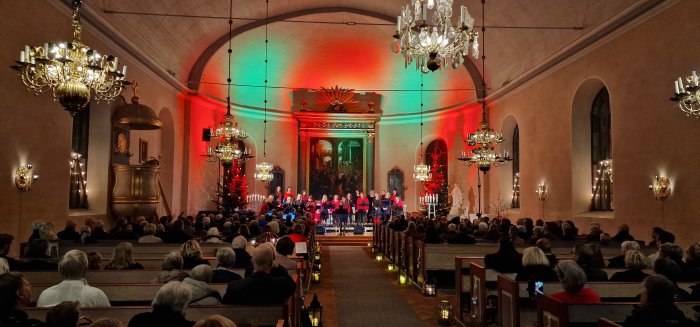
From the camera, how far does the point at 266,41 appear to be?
20.9m

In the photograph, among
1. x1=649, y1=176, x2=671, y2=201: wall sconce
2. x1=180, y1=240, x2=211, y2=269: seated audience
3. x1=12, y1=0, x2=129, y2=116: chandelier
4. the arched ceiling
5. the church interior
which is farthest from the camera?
the arched ceiling

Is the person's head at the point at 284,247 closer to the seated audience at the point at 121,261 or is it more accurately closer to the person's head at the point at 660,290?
the seated audience at the point at 121,261

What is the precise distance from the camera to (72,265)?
4090mm

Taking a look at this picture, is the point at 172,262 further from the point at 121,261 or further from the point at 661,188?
the point at 661,188

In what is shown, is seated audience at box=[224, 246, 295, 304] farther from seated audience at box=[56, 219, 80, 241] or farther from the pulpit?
the pulpit

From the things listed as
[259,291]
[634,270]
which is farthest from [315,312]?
[634,270]

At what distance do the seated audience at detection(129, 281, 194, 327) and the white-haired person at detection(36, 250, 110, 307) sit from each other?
3.99 ft

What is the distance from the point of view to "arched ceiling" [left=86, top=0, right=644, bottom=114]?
14.1m

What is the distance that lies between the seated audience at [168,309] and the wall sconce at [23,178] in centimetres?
760

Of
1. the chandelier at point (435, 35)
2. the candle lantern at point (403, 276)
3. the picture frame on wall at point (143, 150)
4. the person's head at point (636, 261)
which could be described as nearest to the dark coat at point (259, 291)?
the person's head at point (636, 261)

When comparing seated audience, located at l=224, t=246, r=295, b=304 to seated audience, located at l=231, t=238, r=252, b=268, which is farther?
seated audience, located at l=231, t=238, r=252, b=268

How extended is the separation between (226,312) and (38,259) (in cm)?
305

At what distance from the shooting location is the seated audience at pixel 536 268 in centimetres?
526

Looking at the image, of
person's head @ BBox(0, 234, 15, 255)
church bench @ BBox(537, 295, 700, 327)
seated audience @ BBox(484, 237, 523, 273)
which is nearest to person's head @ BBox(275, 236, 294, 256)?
seated audience @ BBox(484, 237, 523, 273)
